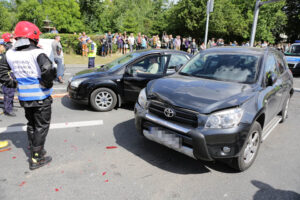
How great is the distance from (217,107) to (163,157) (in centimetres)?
126

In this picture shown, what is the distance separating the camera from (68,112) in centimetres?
582

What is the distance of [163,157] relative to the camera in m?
3.75

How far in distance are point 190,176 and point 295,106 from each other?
17.5 ft

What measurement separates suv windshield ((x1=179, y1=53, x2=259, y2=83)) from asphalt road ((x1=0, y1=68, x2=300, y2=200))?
1.34 m

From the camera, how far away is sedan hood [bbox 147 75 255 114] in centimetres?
308

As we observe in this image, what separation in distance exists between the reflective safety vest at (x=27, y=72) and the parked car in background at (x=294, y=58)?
13.5m

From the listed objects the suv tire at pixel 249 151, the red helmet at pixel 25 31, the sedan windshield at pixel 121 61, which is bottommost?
the suv tire at pixel 249 151

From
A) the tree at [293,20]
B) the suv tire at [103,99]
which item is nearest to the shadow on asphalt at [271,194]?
the suv tire at [103,99]

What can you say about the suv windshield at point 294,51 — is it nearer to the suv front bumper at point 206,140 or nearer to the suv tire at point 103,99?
the suv tire at point 103,99

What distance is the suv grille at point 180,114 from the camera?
10.0 ft

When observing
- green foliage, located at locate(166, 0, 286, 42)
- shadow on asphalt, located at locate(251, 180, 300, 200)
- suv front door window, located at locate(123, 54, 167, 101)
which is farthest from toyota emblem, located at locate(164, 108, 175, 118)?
green foliage, located at locate(166, 0, 286, 42)

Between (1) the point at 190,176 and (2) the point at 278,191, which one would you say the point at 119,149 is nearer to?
(1) the point at 190,176

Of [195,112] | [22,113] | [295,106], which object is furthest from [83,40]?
[195,112]

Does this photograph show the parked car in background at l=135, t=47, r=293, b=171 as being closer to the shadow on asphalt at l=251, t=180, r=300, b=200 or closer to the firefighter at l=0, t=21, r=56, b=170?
the shadow on asphalt at l=251, t=180, r=300, b=200
